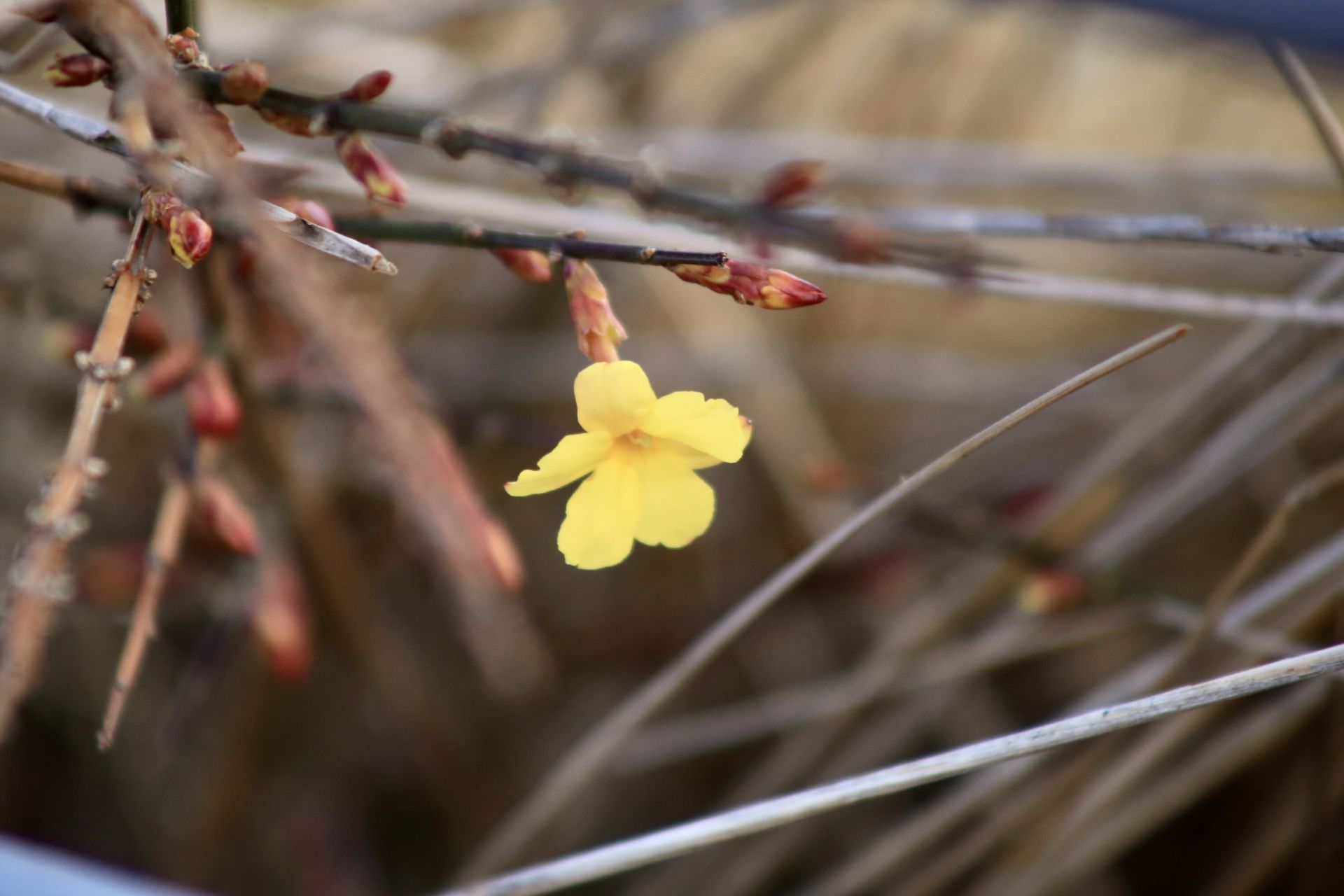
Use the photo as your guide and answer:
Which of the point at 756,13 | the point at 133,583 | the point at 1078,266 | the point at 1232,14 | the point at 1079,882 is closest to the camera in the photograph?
the point at 1232,14

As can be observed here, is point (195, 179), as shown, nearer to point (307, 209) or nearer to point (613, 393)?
point (307, 209)

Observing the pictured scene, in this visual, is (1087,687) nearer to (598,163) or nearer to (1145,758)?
(1145,758)

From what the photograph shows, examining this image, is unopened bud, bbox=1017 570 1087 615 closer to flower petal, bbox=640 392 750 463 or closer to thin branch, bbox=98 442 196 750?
flower petal, bbox=640 392 750 463

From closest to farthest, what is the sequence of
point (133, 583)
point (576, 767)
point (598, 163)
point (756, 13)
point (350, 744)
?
point (598, 163), point (576, 767), point (133, 583), point (350, 744), point (756, 13)

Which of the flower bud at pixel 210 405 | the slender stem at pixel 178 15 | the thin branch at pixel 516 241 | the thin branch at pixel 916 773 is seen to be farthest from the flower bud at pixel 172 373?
the thin branch at pixel 916 773

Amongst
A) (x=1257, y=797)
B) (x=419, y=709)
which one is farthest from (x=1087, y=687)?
(x=419, y=709)

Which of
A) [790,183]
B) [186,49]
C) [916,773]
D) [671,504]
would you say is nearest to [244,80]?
[186,49]

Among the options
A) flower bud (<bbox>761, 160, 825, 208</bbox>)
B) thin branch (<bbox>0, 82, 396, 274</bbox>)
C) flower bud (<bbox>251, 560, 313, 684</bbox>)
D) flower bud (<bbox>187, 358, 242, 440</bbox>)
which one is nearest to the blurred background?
flower bud (<bbox>251, 560, 313, 684</bbox>)
